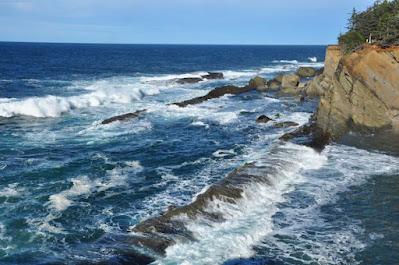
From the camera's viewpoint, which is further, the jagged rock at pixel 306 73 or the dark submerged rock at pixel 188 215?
the jagged rock at pixel 306 73

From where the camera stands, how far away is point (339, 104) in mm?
36406

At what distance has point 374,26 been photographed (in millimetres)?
43062

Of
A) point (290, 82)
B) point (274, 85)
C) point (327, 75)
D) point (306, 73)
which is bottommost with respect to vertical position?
point (274, 85)

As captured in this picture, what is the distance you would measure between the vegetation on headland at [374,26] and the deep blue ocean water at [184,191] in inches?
301

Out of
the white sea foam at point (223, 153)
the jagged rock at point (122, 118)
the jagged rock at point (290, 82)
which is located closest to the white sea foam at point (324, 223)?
the white sea foam at point (223, 153)

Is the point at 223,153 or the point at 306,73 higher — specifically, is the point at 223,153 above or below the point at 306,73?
below

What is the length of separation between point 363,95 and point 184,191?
1694 cm

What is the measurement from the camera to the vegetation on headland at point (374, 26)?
128 ft

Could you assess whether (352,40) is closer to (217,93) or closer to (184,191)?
(217,93)

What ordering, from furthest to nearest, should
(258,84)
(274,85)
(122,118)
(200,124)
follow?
1. (274,85)
2. (258,84)
3. (122,118)
4. (200,124)

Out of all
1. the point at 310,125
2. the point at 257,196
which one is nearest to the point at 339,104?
the point at 310,125

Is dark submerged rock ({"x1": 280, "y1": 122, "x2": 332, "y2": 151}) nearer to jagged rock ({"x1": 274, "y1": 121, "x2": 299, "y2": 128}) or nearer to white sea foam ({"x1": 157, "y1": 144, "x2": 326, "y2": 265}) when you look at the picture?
jagged rock ({"x1": 274, "y1": 121, "x2": 299, "y2": 128})

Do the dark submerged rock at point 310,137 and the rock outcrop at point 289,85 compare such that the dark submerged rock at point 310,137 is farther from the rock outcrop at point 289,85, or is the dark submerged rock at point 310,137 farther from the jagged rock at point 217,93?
the rock outcrop at point 289,85

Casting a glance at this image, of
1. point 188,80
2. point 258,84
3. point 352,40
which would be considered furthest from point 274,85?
point 352,40
